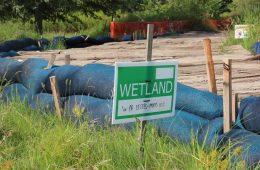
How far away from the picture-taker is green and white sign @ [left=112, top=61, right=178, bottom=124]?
297 cm

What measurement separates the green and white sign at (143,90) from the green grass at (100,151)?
25 cm

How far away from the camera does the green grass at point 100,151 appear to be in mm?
3062

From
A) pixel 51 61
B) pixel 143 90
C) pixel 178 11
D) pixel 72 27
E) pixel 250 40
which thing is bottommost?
pixel 72 27

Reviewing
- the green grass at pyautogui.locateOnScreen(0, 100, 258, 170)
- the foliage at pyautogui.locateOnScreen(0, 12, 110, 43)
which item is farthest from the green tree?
the green grass at pyautogui.locateOnScreen(0, 100, 258, 170)

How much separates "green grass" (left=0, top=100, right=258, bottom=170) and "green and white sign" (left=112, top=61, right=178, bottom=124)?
9.9 inches

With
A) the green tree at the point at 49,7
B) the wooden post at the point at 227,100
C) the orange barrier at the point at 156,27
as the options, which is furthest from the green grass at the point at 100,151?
the green tree at the point at 49,7

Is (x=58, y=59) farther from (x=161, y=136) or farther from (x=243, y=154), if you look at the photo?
(x=243, y=154)

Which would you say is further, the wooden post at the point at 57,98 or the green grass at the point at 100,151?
the wooden post at the point at 57,98

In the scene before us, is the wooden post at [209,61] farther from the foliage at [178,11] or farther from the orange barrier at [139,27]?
the foliage at [178,11]

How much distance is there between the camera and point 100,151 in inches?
132

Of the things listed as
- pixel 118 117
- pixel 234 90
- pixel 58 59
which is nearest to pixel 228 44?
pixel 58 59

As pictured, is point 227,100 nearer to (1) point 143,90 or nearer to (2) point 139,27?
(1) point 143,90

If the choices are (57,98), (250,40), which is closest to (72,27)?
(250,40)

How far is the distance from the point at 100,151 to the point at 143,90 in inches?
21.0
